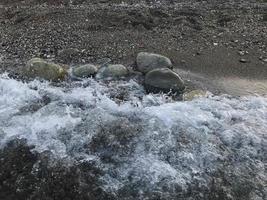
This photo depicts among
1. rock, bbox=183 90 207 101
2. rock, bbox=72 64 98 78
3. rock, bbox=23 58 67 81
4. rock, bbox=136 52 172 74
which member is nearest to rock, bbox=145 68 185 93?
rock, bbox=183 90 207 101

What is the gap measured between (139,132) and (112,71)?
6.74 feet

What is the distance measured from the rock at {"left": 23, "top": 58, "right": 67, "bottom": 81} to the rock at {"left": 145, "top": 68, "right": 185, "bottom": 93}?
5.47ft

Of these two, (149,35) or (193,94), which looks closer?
(193,94)

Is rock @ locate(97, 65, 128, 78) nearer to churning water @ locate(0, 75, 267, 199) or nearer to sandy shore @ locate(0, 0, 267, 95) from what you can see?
churning water @ locate(0, 75, 267, 199)

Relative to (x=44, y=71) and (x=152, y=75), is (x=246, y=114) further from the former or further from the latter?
(x=44, y=71)

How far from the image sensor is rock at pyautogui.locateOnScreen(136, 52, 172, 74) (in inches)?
364

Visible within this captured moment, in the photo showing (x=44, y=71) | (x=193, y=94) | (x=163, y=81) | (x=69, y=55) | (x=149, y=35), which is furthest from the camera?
(x=149, y=35)

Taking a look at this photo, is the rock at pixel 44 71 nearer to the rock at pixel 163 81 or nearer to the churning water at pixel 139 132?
the churning water at pixel 139 132

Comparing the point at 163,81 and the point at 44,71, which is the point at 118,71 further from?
the point at 44,71

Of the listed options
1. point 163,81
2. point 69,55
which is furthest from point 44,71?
point 163,81

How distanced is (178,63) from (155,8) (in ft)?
8.57

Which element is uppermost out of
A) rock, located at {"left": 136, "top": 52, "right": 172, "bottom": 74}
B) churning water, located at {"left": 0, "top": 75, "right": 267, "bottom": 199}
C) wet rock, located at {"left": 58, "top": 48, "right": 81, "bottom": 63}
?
rock, located at {"left": 136, "top": 52, "right": 172, "bottom": 74}

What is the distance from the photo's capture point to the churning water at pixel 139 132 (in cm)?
668

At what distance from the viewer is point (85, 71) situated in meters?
9.20
